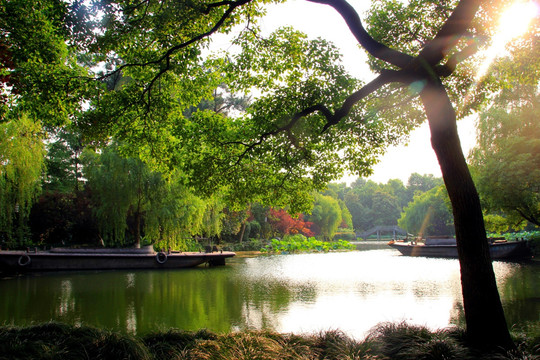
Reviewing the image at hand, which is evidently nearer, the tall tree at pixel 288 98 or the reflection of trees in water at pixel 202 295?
the tall tree at pixel 288 98

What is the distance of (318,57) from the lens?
20.2 feet

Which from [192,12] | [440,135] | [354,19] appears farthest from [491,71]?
[192,12]

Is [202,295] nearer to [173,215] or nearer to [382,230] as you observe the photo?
[173,215]

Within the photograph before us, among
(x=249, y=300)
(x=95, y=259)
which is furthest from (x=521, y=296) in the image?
(x=95, y=259)

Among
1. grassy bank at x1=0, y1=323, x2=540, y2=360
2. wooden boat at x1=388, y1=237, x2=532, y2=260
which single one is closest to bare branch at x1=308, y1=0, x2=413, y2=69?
grassy bank at x1=0, y1=323, x2=540, y2=360

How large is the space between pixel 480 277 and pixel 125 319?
6.94m

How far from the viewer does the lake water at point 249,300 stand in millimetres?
7801

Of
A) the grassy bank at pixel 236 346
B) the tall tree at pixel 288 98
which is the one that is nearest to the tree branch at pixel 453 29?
the tall tree at pixel 288 98

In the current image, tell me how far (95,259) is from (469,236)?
1709cm

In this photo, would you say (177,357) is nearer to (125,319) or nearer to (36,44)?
(125,319)

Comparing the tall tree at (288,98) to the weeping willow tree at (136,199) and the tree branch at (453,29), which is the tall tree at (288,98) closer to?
the tree branch at (453,29)

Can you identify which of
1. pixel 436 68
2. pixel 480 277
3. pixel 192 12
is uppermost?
pixel 192 12

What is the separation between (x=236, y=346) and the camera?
457 centimetres

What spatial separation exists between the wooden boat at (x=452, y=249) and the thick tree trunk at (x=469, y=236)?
57.8 feet
